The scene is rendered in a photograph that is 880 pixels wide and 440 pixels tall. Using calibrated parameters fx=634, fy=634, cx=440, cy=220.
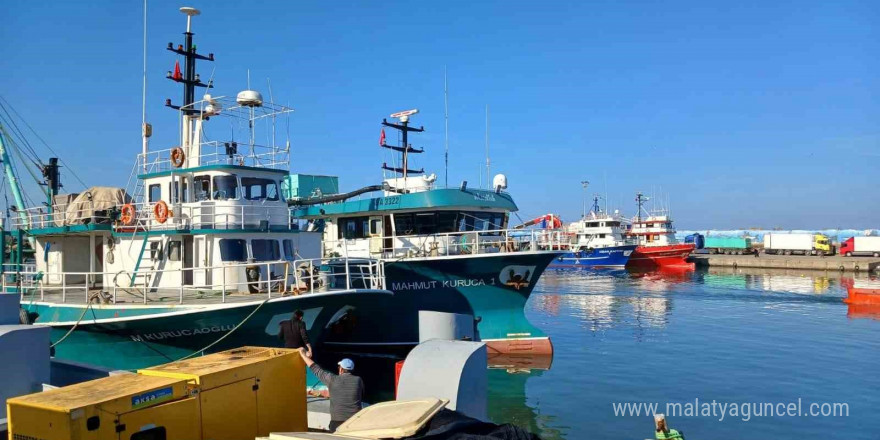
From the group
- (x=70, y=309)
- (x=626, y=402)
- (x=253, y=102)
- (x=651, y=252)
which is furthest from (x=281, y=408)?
(x=651, y=252)

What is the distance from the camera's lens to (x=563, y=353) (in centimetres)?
2244

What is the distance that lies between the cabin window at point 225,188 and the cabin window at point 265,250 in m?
1.46

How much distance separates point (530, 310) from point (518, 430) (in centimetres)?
2955

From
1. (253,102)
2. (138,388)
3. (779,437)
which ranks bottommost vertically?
(779,437)

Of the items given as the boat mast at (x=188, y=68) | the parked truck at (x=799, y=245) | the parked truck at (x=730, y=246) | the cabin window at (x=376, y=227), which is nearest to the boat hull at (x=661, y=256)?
the parked truck at (x=730, y=246)

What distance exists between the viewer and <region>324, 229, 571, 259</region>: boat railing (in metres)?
20.5

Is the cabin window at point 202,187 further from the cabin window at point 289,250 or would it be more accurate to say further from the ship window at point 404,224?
the ship window at point 404,224

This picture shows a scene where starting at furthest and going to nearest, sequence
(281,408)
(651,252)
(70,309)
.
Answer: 1. (651,252)
2. (70,309)
3. (281,408)

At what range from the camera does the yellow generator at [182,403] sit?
520cm

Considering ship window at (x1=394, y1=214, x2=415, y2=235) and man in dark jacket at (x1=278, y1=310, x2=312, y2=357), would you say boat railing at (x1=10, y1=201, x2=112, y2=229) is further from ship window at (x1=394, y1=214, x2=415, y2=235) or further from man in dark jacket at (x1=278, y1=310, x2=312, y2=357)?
ship window at (x1=394, y1=214, x2=415, y2=235)

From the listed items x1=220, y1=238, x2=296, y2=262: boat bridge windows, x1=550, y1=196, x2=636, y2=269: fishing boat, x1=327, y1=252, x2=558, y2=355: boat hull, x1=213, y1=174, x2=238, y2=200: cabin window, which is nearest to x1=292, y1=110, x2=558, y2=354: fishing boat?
x1=327, y1=252, x2=558, y2=355: boat hull

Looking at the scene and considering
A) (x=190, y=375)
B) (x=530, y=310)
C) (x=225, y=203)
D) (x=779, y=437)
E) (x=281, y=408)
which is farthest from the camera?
(x=530, y=310)

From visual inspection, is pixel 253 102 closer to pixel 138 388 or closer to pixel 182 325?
pixel 182 325

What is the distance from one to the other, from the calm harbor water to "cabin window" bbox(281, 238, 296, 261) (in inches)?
263
